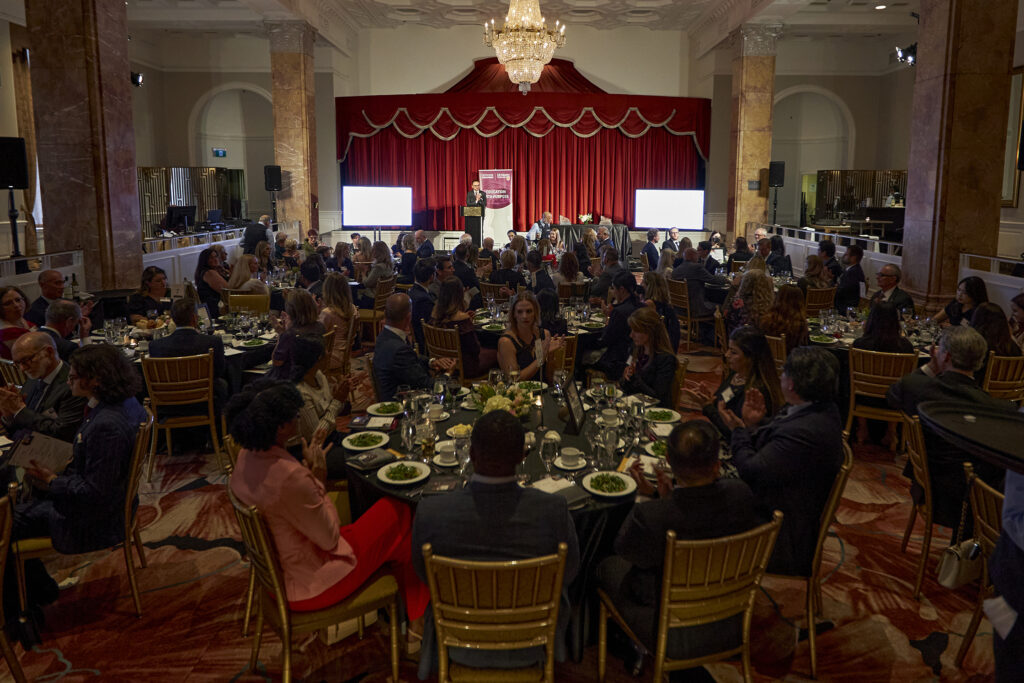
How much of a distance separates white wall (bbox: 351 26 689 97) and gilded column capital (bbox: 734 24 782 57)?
4176mm

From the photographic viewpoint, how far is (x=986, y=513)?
2.98 m

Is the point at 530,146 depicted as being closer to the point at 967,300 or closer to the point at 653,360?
the point at 967,300

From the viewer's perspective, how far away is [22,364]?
13.1ft

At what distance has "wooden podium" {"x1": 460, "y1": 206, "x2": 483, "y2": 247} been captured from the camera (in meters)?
17.0

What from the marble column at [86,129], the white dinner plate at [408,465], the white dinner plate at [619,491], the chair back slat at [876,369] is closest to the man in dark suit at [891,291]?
the chair back slat at [876,369]

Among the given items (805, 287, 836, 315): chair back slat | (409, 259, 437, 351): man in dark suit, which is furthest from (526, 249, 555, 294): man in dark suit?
(805, 287, 836, 315): chair back slat

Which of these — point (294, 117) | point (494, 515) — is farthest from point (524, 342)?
point (294, 117)

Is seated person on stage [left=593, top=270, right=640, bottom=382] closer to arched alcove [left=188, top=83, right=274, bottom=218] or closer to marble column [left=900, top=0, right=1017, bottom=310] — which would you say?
marble column [left=900, top=0, right=1017, bottom=310]

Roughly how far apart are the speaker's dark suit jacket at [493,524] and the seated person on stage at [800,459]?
0.95m

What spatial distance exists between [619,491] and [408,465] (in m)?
0.90

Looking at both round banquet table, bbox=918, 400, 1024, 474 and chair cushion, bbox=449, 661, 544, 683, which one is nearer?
round banquet table, bbox=918, 400, 1024, 474

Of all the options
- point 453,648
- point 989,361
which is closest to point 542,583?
point 453,648

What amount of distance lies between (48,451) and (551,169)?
52.3ft

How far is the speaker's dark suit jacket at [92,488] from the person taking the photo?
11.0 feet
